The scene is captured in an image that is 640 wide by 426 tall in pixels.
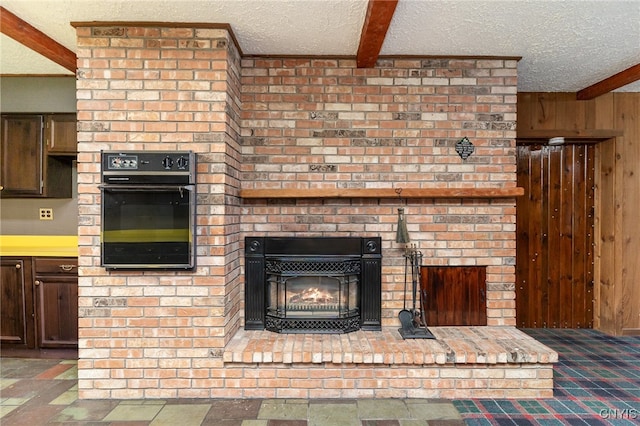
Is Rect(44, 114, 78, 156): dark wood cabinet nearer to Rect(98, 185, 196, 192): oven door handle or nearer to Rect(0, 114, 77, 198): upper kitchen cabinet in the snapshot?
Rect(0, 114, 77, 198): upper kitchen cabinet

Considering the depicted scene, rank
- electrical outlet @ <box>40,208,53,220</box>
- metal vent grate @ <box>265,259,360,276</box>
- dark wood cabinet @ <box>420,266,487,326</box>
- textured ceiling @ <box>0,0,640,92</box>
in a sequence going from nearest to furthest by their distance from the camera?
textured ceiling @ <box>0,0,640,92</box> < metal vent grate @ <box>265,259,360,276</box> < dark wood cabinet @ <box>420,266,487,326</box> < electrical outlet @ <box>40,208,53,220</box>

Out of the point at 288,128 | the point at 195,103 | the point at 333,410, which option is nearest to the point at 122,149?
the point at 195,103

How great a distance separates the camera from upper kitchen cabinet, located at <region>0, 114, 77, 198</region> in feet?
10.1

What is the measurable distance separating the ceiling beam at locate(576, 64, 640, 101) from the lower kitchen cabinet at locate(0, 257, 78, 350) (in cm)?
478

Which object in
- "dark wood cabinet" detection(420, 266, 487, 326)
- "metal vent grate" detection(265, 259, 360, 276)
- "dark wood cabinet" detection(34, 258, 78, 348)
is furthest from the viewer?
"dark wood cabinet" detection(34, 258, 78, 348)

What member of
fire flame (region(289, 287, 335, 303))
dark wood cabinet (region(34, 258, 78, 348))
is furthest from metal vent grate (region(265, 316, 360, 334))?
dark wood cabinet (region(34, 258, 78, 348))

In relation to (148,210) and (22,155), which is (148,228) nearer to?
(148,210)

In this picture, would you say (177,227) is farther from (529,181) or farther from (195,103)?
(529,181)

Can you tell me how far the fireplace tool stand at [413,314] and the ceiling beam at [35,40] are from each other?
9.72 ft

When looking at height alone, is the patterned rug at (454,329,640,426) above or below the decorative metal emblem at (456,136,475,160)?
below

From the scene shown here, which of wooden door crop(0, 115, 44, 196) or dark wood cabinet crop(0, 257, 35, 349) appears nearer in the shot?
dark wood cabinet crop(0, 257, 35, 349)

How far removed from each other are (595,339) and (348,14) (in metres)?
3.60

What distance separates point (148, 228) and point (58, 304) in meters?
1.34

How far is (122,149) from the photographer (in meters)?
2.31
